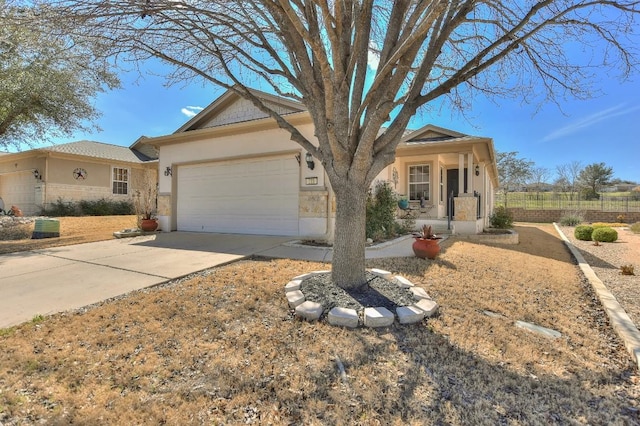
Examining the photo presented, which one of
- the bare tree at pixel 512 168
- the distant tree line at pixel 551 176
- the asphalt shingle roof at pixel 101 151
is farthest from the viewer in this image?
the distant tree line at pixel 551 176

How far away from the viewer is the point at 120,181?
19531 millimetres

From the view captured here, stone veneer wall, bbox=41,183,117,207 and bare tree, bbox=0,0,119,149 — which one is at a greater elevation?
bare tree, bbox=0,0,119,149

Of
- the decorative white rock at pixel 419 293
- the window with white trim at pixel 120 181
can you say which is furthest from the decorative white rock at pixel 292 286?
the window with white trim at pixel 120 181

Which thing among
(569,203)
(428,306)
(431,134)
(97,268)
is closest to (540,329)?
(428,306)

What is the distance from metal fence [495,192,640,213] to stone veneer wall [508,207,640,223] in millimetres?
397

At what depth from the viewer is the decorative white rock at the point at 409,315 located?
11.4ft

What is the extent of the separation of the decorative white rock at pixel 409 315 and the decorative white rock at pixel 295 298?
1178 millimetres

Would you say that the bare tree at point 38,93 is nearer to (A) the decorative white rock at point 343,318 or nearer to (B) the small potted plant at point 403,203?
(A) the decorative white rock at point 343,318

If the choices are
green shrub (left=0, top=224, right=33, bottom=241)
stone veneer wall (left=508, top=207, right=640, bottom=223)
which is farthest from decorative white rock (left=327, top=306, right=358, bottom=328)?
stone veneer wall (left=508, top=207, right=640, bottom=223)

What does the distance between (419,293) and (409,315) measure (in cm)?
75

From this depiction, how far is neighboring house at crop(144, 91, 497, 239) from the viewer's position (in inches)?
360

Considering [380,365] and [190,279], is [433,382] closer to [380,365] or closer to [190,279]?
[380,365]

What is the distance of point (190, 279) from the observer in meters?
5.07

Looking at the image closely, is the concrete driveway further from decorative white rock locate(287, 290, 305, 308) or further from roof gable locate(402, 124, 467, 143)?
roof gable locate(402, 124, 467, 143)
